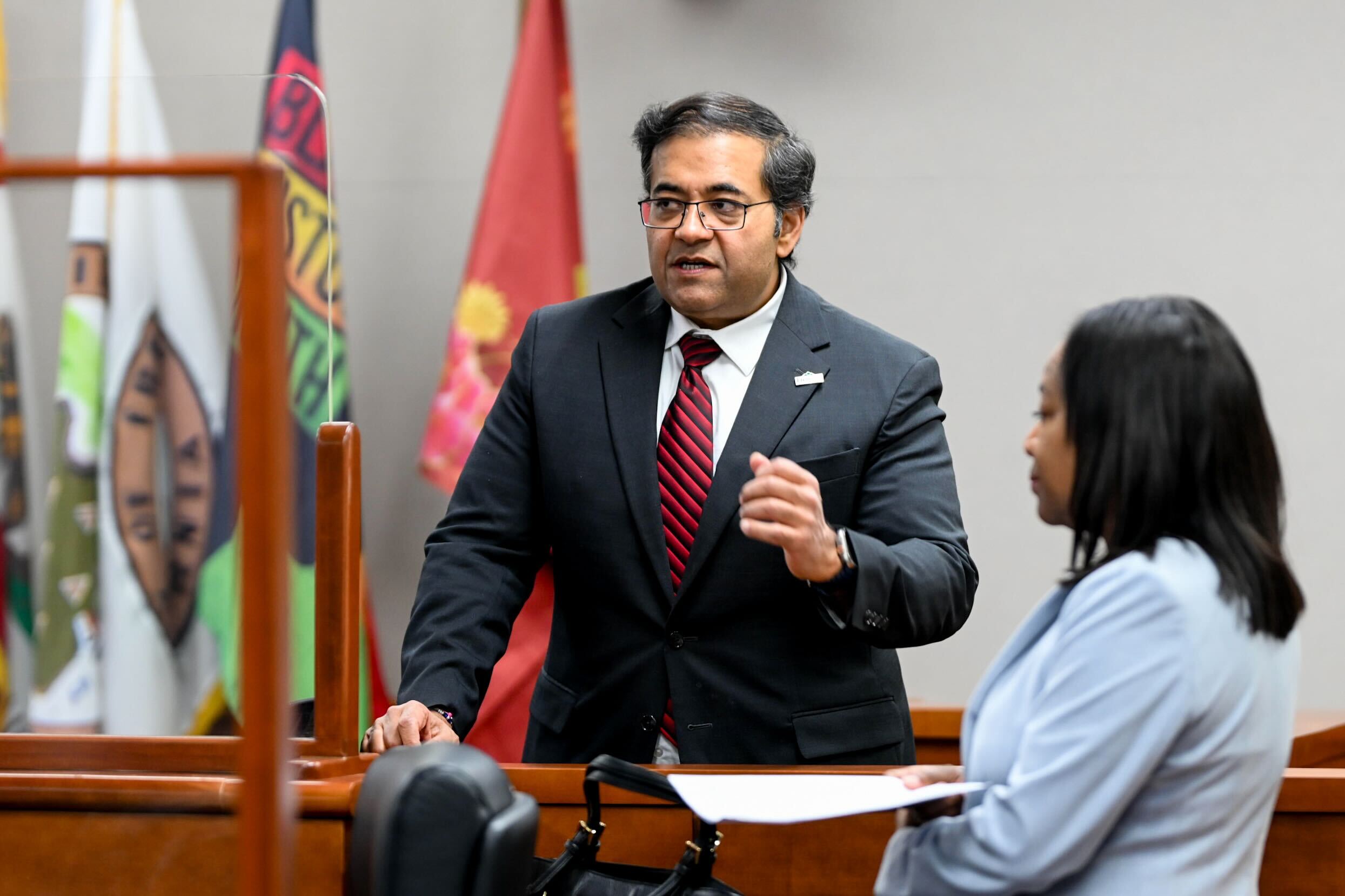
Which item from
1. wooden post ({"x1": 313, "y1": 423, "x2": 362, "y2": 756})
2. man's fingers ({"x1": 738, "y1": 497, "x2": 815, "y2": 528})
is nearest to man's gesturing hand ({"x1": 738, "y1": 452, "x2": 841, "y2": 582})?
man's fingers ({"x1": 738, "y1": 497, "x2": 815, "y2": 528})

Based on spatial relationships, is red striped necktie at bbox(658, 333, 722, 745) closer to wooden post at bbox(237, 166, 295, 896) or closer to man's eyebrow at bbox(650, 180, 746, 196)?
man's eyebrow at bbox(650, 180, 746, 196)

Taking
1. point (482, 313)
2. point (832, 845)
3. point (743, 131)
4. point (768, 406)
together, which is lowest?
point (832, 845)

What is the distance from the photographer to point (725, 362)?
2.19 meters

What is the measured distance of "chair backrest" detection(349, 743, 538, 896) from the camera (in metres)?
0.97

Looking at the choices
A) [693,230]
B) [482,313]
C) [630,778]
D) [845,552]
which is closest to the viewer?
[630,778]

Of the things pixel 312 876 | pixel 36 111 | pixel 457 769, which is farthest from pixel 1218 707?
pixel 36 111

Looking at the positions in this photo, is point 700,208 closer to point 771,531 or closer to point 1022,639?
point 771,531

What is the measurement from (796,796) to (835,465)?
33.1 inches

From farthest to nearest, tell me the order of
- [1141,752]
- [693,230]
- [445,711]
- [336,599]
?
[693,230], [445,711], [336,599], [1141,752]

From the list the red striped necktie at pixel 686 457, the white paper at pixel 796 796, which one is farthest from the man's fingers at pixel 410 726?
the white paper at pixel 796 796

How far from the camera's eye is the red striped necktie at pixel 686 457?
2061 mm

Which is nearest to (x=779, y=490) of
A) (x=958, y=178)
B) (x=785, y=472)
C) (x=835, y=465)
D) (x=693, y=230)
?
(x=785, y=472)

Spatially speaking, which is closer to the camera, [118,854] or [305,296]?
[118,854]

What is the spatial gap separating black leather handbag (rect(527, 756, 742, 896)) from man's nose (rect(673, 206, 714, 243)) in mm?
942
